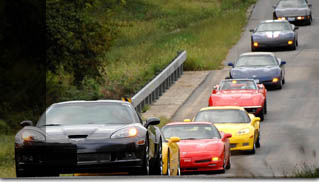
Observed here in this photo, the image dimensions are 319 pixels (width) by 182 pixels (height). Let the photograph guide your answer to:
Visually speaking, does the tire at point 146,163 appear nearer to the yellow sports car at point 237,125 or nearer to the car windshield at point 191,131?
the car windshield at point 191,131

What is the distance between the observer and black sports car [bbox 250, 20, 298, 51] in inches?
1790

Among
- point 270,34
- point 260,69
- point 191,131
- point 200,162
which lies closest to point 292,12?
point 270,34

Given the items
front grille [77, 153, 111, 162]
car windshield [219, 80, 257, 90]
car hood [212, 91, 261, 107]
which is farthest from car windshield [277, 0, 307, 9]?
front grille [77, 153, 111, 162]

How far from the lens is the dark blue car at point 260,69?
116 ft

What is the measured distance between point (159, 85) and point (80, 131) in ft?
78.0

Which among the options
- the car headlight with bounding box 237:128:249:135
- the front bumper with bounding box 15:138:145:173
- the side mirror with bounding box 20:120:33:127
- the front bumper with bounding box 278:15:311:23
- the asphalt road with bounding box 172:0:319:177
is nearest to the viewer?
the front bumper with bounding box 15:138:145:173

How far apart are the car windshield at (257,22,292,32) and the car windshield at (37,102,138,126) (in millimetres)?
32500

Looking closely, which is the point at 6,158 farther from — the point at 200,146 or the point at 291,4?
the point at 291,4

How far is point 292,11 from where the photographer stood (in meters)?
56.6

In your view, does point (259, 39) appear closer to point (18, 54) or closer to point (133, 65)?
Result: point (133, 65)

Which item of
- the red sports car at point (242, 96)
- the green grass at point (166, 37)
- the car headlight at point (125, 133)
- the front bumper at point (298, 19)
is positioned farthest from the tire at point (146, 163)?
the front bumper at point (298, 19)

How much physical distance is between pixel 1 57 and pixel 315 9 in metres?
44.0

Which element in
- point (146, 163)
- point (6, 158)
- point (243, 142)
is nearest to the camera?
point (146, 163)

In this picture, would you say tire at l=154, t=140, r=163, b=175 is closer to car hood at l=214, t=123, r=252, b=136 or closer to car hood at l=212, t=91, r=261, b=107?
car hood at l=214, t=123, r=252, b=136
